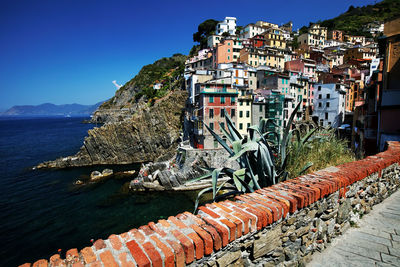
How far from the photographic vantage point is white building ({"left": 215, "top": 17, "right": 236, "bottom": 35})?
7062 centimetres

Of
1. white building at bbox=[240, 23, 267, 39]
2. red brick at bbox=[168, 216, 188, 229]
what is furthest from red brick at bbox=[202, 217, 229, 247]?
white building at bbox=[240, 23, 267, 39]

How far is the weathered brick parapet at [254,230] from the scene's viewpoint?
75.3 inches

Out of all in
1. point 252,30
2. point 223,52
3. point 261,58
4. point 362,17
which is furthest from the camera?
point 362,17

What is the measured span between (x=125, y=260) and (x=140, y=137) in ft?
144

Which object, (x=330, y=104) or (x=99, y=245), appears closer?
(x=99, y=245)

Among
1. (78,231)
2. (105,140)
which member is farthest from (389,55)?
(105,140)

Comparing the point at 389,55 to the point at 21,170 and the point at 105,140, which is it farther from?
the point at 21,170

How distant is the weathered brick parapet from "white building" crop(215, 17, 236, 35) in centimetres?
7577

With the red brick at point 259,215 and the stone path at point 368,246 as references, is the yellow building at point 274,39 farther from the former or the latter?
the red brick at point 259,215

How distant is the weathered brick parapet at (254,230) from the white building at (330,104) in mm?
40181

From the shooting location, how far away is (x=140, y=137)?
4397 cm

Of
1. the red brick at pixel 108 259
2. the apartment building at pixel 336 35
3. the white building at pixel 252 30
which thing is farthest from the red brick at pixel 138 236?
the apartment building at pixel 336 35

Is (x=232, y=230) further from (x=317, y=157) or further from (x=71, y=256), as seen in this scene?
(x=317, y=157)

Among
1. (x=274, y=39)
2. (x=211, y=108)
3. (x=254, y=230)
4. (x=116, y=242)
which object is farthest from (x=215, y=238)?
(x=274, y=39)
